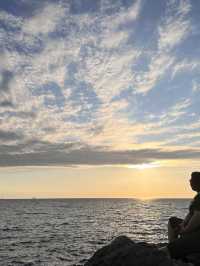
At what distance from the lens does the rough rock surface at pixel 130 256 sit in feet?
31.8

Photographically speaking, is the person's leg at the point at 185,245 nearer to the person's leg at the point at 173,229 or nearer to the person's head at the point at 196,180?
the person's leg at the point at 173,229

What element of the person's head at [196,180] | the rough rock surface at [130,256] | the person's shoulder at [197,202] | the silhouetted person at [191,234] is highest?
the person's head at [196,180]

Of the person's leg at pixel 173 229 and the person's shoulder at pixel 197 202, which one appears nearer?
the person's shoulder at pixel 197 202

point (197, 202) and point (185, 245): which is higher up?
point (197, 202)

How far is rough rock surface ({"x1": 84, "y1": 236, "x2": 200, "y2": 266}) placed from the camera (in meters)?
9.70

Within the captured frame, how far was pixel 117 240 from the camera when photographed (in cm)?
1104

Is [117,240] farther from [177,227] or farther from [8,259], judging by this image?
[8,259]

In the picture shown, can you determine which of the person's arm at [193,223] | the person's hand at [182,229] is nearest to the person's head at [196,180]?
the person's arm at [193,223]

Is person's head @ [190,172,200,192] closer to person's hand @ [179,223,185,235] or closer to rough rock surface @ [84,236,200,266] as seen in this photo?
person's hand @ [179,223,185,235]

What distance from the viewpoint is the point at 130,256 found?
9961mm

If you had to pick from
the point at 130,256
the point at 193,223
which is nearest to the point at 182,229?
the point at 193,223

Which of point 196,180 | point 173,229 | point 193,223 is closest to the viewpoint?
point 193,223

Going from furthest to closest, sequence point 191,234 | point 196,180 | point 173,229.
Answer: point 173,229, point 196,180, point 191,234

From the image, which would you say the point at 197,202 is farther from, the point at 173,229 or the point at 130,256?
the point at 130,256
